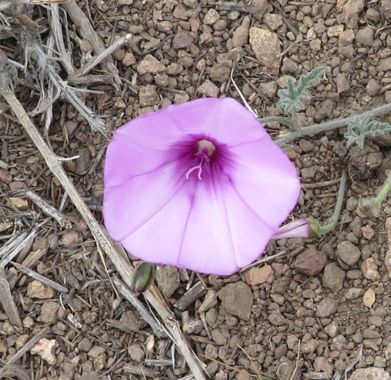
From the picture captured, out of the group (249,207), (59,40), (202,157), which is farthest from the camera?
(59,40)

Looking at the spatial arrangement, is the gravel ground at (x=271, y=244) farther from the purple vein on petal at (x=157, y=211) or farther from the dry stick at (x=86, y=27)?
the purple vein on petal at (x=157, y=211)

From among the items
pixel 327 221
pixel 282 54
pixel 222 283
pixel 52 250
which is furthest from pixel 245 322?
pixel 282 54

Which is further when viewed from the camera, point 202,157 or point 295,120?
point 295,120

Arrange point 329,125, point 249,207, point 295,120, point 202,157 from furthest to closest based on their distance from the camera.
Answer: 1. point 329,125
2. point 295,120
3. point 202,157
4. point 249,207

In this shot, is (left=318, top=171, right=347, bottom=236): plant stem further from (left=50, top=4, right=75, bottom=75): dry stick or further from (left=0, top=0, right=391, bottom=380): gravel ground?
(left=50, top=4, right=75, bottom=75): dry stick

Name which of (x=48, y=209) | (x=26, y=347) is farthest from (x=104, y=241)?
(x=26, y=347)

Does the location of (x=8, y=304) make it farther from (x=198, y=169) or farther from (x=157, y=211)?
(x=198, y=169)

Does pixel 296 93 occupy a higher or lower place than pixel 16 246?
higher

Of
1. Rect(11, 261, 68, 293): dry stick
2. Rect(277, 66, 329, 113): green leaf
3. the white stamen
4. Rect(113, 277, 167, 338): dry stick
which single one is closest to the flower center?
the white stamen
